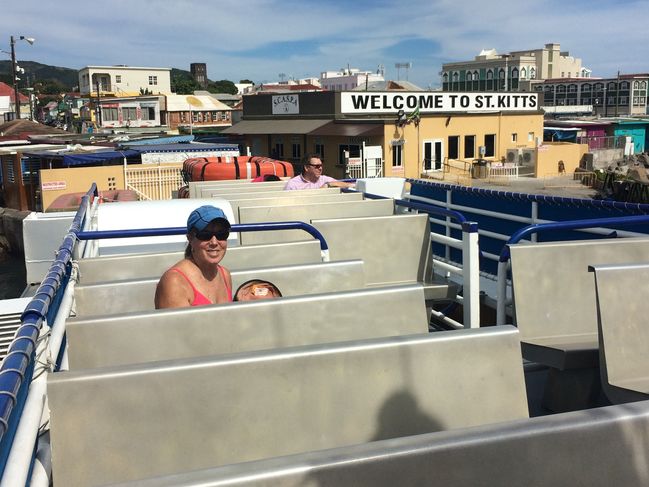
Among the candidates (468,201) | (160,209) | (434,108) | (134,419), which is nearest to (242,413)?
(134,419)

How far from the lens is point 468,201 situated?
777 centimetres

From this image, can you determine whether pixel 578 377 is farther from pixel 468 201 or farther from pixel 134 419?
pixel 468 201

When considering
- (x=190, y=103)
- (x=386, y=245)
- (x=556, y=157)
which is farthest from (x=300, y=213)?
(x=190, y=103)

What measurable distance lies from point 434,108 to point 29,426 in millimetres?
35439

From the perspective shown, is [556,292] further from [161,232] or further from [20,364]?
[20,364]

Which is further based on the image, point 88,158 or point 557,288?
point 88,158

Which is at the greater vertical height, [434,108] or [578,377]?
[434,108]

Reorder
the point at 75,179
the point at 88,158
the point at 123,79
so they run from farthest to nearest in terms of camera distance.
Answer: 1. the point at 123,79
2. the point at 88,158
3. the point at 75,179

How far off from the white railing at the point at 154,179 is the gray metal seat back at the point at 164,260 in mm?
17953

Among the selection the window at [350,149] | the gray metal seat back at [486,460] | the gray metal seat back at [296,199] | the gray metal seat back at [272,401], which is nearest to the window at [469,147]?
the window at [350,149]

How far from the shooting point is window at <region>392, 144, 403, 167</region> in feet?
111

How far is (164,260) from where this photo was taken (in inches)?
177

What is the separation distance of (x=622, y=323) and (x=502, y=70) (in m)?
116

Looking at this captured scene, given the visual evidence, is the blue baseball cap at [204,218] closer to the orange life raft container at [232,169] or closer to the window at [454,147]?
the orange life raft container at [232,169]
